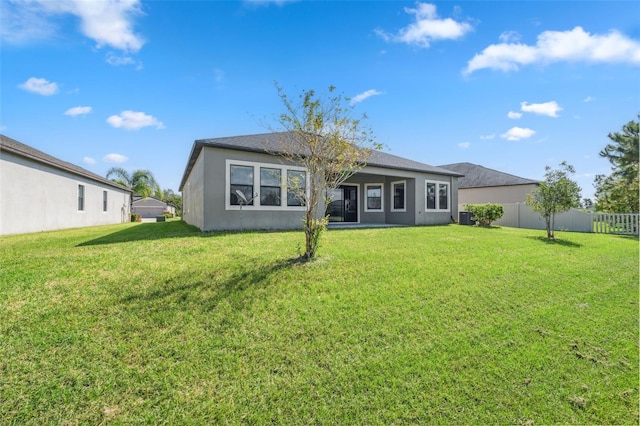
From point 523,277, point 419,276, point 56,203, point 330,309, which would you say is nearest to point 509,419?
point 330,309

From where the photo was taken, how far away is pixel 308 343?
345 cm

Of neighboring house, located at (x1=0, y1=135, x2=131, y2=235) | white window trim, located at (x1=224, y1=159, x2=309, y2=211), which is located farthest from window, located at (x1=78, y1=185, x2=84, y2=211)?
white window trim, located at (x1=224, y1=159, x2=309, y2=211)

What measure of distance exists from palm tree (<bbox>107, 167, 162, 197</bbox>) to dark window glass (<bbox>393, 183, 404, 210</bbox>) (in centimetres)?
3246

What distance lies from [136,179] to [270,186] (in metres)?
32.6

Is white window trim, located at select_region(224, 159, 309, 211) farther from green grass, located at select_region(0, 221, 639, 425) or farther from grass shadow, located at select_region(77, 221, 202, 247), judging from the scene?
green grass, located at select_region(0, 221, 639, 425)

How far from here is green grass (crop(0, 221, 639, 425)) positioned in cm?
263

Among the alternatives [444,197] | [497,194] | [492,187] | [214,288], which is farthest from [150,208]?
[214,288]

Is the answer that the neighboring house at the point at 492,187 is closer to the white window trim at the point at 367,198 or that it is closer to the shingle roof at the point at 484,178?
the shingle roof at the point at 484,178

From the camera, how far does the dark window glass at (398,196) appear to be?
53.6 feet

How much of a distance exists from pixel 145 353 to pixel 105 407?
0.65m

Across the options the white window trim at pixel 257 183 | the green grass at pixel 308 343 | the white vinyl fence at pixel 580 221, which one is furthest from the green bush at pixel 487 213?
the white window trim at pixel 257 183

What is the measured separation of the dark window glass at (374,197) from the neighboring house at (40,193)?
1627 cm

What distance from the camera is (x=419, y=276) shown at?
5578mm

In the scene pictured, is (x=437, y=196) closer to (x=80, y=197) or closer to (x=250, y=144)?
(x=250, y=144)
